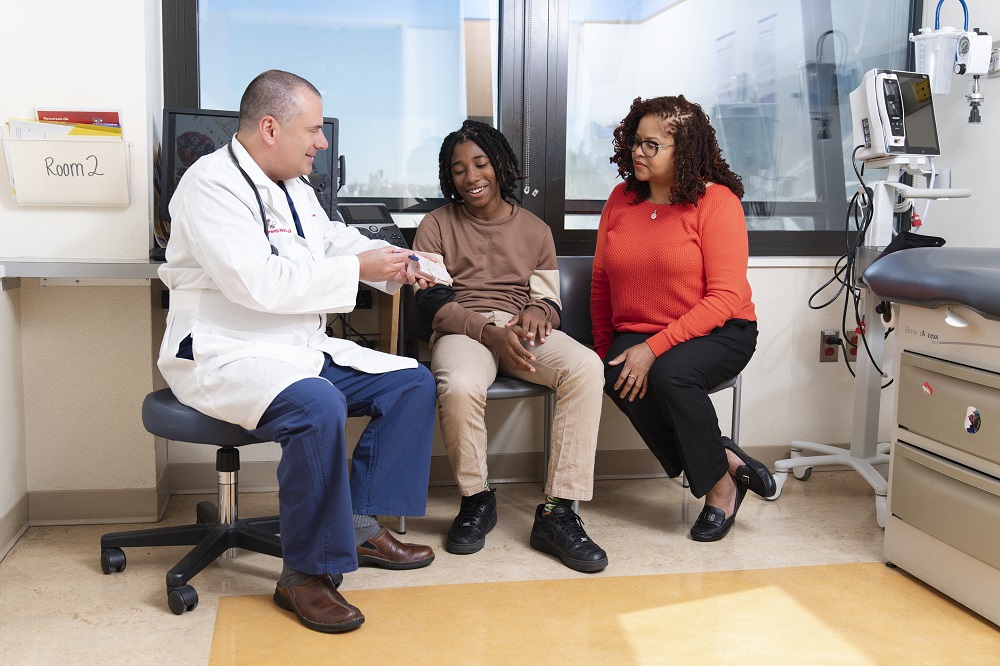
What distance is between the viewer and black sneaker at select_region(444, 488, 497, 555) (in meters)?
2.48

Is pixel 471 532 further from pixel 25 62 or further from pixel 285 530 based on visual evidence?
pixel 25 62

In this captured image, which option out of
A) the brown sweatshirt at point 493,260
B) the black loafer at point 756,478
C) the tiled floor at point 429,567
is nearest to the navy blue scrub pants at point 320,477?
the tiled floor at point 429,567

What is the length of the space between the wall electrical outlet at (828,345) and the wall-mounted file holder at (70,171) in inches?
96.1

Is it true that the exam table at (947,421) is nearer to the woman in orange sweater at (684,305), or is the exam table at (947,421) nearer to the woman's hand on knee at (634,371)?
the woman in orange sweater at (684,305)

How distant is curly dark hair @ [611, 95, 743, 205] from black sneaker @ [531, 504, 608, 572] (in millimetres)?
988

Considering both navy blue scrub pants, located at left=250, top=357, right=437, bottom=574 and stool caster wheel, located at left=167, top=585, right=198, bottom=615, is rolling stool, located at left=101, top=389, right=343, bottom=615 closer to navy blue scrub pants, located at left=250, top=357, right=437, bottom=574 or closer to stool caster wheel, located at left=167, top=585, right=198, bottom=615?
stool caster wheel, located at left=167, top=585, right=198, bottom=615

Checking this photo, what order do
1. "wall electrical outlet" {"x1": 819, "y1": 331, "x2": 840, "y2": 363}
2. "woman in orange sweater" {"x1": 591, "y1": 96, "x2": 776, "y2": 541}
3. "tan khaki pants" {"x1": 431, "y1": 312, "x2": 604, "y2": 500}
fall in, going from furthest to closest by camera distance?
"wall electrical outlet" {"x1": 819, "y1": 331, "x2": 840, "y2": 363} → "woman in orange sweater" {"x1": 591, "y1": 96, "x2": 776, "y2": 541} → "tan khaki pants" {"x1": 431, "y1": 312, "x2": 604, "y2": 500}

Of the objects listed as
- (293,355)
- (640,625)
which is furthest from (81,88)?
(640,625)

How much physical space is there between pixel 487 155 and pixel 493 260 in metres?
0.33

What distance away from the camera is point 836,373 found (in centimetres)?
340

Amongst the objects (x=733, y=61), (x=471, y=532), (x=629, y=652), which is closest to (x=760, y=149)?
(x=733, y=61)

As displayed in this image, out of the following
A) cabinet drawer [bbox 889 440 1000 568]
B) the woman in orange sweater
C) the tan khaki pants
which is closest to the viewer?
cabinet drawer [bbox 889 440 1000 568]

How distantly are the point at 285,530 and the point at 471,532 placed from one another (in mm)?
656

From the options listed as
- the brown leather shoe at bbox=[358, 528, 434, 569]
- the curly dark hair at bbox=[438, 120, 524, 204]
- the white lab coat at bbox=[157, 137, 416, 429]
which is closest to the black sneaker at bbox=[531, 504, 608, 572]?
the brown leather shoe at bbox=[358, 528, 434, 569]
